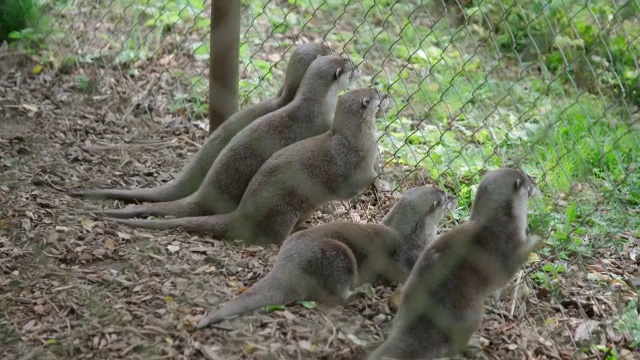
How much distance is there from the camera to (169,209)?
3.99m

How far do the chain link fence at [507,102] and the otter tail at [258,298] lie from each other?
827mm

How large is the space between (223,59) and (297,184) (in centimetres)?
97

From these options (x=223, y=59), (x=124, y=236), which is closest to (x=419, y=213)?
(x=124, y=236)

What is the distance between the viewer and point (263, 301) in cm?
315

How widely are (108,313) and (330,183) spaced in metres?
1.23

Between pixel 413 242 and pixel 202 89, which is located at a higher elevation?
pixel 202 89

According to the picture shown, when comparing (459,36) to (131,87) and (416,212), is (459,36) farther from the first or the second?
(416,212)

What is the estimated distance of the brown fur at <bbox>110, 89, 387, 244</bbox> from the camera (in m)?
3.81

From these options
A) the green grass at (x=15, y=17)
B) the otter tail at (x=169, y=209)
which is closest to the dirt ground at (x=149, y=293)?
the otter tail at (x=169, y=209)

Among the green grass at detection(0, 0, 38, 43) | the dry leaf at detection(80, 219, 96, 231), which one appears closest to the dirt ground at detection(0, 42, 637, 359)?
the dry leaf at detection(80, 219, 96, 231)

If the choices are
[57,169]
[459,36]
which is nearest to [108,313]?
[57,169]

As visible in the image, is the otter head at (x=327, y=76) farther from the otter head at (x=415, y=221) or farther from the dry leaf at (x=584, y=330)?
the dry leaf at (x=584, y=330)

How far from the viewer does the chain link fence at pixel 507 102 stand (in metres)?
3.64

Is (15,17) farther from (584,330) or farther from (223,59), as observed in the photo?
(584,330)
